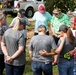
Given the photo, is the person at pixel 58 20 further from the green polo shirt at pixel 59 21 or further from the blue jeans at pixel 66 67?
the blue jeans at pixel 66 67

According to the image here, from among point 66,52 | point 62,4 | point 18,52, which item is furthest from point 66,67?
point 62,4

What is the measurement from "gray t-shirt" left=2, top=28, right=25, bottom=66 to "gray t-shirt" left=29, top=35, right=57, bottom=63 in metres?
0.23

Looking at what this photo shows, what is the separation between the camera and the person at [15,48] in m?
Result: 5.80

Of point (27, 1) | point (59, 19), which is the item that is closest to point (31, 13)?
point (27, 1)

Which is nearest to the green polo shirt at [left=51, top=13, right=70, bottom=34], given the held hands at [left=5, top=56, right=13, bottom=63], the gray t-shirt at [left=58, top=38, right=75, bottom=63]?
the gray t-shirt at [left=58, top=38, right=75, bottom=63]

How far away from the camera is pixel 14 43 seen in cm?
580

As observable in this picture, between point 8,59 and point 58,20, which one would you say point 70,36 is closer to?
point 8,59

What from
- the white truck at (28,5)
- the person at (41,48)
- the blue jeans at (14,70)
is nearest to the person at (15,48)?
the blue jeans at (14,70)

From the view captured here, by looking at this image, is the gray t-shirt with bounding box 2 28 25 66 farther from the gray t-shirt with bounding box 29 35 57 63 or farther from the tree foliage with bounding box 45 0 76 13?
the tree foliage with bounding box 45 0 76 13

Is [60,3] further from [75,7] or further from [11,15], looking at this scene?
[11,15]

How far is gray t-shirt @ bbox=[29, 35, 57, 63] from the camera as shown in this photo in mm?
5742

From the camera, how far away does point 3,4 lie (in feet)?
70.0

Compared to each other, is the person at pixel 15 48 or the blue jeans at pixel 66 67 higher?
the person at pixel 15 48

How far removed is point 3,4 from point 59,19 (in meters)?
13.2
